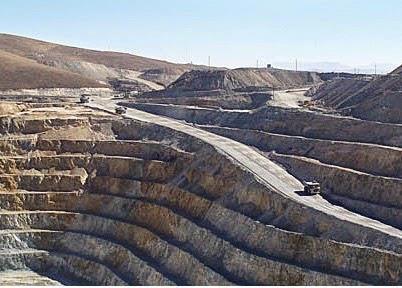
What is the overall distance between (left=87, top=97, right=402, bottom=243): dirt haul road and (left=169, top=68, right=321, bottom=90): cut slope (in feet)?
141

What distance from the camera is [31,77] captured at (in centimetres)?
15462

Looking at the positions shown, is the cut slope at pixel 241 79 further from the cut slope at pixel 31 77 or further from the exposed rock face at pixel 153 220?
the exposed rock face at pixel 153 220

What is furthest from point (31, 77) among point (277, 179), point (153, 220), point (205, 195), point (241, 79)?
point (277, 179)

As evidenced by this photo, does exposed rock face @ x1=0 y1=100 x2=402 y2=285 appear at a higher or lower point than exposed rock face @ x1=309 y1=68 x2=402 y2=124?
lower

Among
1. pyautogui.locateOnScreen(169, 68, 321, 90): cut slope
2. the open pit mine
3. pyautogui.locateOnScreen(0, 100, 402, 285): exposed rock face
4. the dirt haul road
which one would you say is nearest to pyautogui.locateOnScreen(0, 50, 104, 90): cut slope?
pyautogui.locateOnScreen(169, 68, 321, 90): cut slope

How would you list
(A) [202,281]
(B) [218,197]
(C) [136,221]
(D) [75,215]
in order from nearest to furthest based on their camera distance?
(A) [202,281], (B) [218,197], (C) [136,221], (D) [75,215]

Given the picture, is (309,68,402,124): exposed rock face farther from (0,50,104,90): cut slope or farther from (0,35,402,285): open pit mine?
(0,50,104,90): cut slope

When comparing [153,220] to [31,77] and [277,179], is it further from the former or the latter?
[31,77]

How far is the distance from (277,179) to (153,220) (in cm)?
1325

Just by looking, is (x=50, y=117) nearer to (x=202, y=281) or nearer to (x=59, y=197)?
(x=59, y=197)

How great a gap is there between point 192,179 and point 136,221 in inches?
283

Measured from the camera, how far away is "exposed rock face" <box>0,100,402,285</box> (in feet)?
160

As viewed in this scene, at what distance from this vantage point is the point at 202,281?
174ft

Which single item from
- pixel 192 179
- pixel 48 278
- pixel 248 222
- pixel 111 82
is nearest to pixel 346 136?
pixel 192 179
